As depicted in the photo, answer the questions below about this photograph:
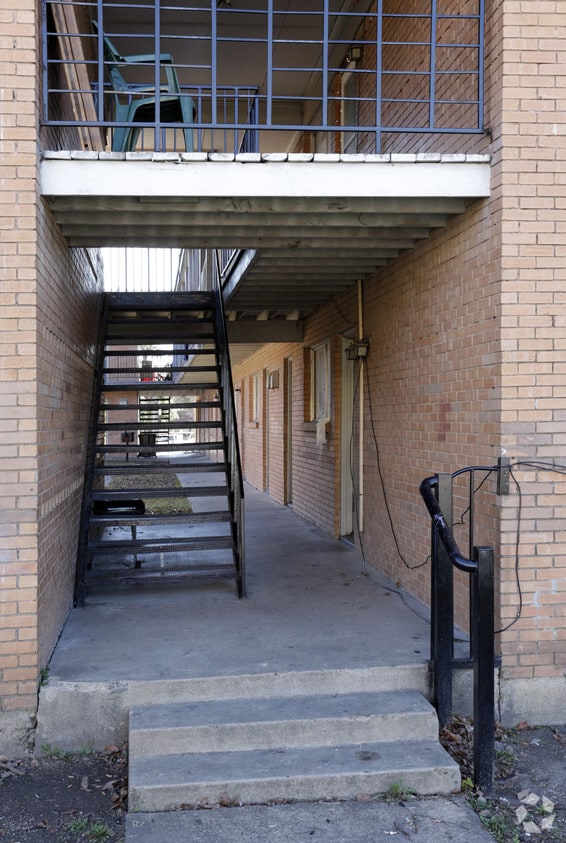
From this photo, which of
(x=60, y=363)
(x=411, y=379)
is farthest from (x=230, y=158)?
(x=411, y=379)

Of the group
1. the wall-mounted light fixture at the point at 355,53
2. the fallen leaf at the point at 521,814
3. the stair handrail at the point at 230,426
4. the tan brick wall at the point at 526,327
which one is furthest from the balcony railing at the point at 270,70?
the fallen leaf at the point at 521,814

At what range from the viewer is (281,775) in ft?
11.5

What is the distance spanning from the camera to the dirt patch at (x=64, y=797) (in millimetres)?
3264

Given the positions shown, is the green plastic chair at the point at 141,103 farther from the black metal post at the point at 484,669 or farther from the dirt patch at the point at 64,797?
the dirt patch at the point at 64,797

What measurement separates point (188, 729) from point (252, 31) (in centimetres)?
715

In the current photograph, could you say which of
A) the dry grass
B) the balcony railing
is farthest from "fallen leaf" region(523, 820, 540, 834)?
the dry grass

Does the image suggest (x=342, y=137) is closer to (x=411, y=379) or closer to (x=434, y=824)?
(x=411, y=379)

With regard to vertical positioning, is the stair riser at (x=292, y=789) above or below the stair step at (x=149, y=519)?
below

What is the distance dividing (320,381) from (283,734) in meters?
6.46

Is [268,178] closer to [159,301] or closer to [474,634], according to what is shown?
[474,634]

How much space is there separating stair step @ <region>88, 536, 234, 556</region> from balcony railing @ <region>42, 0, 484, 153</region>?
311 cm

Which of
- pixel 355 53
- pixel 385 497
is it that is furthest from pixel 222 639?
pixel 355 53

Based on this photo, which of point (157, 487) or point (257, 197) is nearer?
point (257, 197)

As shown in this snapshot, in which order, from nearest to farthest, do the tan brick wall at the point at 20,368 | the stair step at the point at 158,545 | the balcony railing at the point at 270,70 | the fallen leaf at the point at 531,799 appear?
the fallen leaf at the point at 531,799, the tan brick wall at the point at 20,368, the balcony railing at the point at 270,70, the stair step at the point at 158,545
